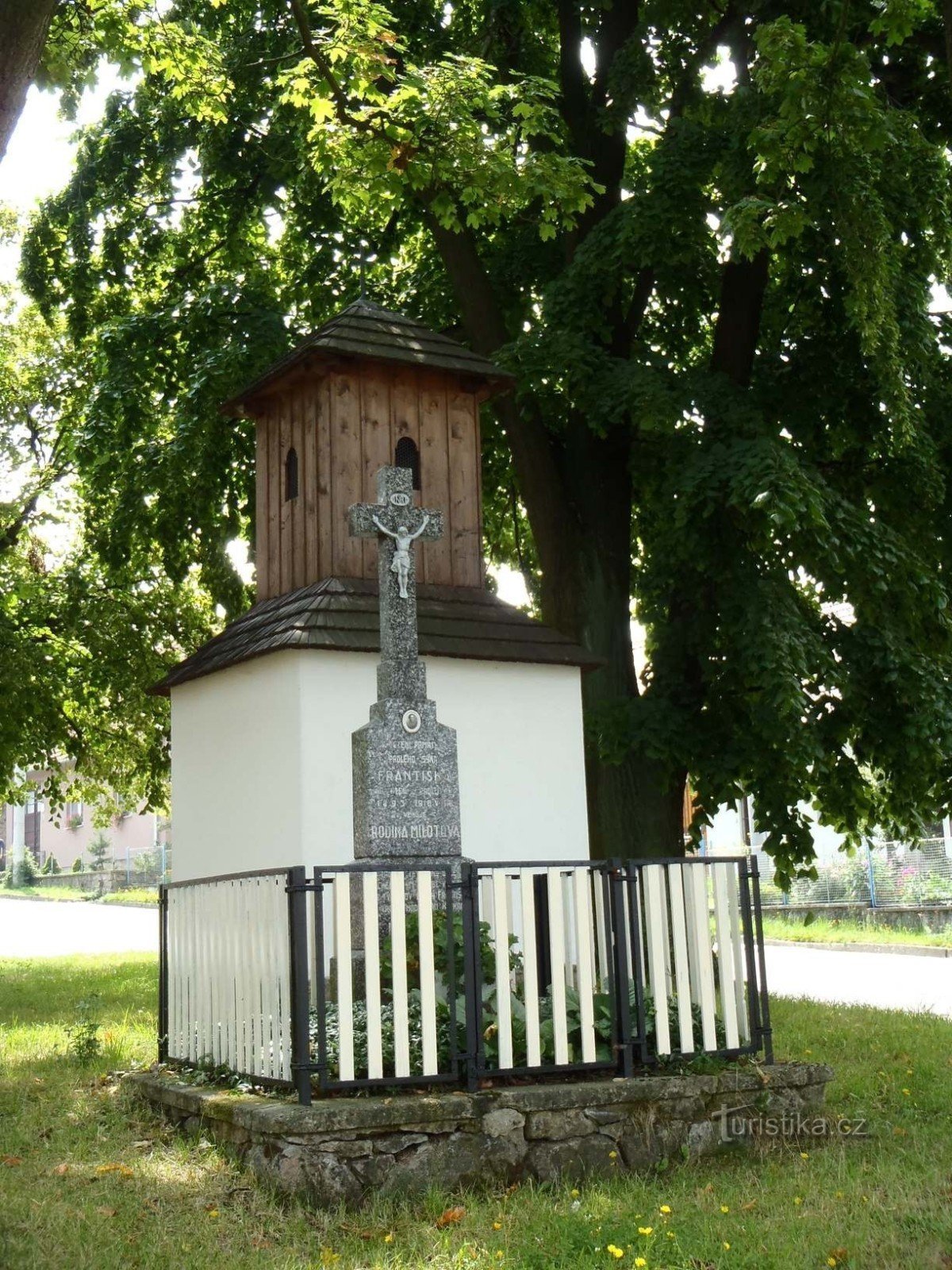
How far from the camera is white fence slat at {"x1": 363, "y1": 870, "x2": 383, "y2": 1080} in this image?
23.9ft

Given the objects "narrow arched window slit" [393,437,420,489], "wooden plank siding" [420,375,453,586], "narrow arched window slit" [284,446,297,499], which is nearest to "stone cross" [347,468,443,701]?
"wooden plank siding" [420,375,453,586]

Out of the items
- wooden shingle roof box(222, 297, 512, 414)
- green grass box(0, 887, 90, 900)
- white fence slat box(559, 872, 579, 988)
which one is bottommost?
white fence slat box(559, 872, 579, 988)

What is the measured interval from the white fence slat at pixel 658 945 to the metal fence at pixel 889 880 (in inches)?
698

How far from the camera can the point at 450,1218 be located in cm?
661

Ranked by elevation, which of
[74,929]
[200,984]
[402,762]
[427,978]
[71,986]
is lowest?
[71,986]

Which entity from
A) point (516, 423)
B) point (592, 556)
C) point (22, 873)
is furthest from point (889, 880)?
point (22, 873)

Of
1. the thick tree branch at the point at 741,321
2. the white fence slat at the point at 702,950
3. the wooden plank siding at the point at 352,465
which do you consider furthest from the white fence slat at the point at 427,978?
the thick tree branch at the point at 741,321

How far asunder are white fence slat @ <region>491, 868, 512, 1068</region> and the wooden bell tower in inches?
214

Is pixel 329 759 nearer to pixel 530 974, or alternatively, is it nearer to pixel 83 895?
pixel 530 974

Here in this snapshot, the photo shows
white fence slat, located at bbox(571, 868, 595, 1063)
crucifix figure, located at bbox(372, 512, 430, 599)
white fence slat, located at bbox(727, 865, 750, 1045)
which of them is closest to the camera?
white fence slat, located at bbox(571, 868, 595, 1063)

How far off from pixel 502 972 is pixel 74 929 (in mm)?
29248

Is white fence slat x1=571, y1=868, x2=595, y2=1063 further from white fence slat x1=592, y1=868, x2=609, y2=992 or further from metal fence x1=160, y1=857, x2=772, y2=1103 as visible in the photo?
white fence slat x1=592, y1=868, x2=609, y2=992

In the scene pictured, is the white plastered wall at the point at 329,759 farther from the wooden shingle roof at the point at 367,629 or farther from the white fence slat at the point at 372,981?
the white fence slat at the point at 372,981

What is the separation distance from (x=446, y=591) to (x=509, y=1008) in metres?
6.04
